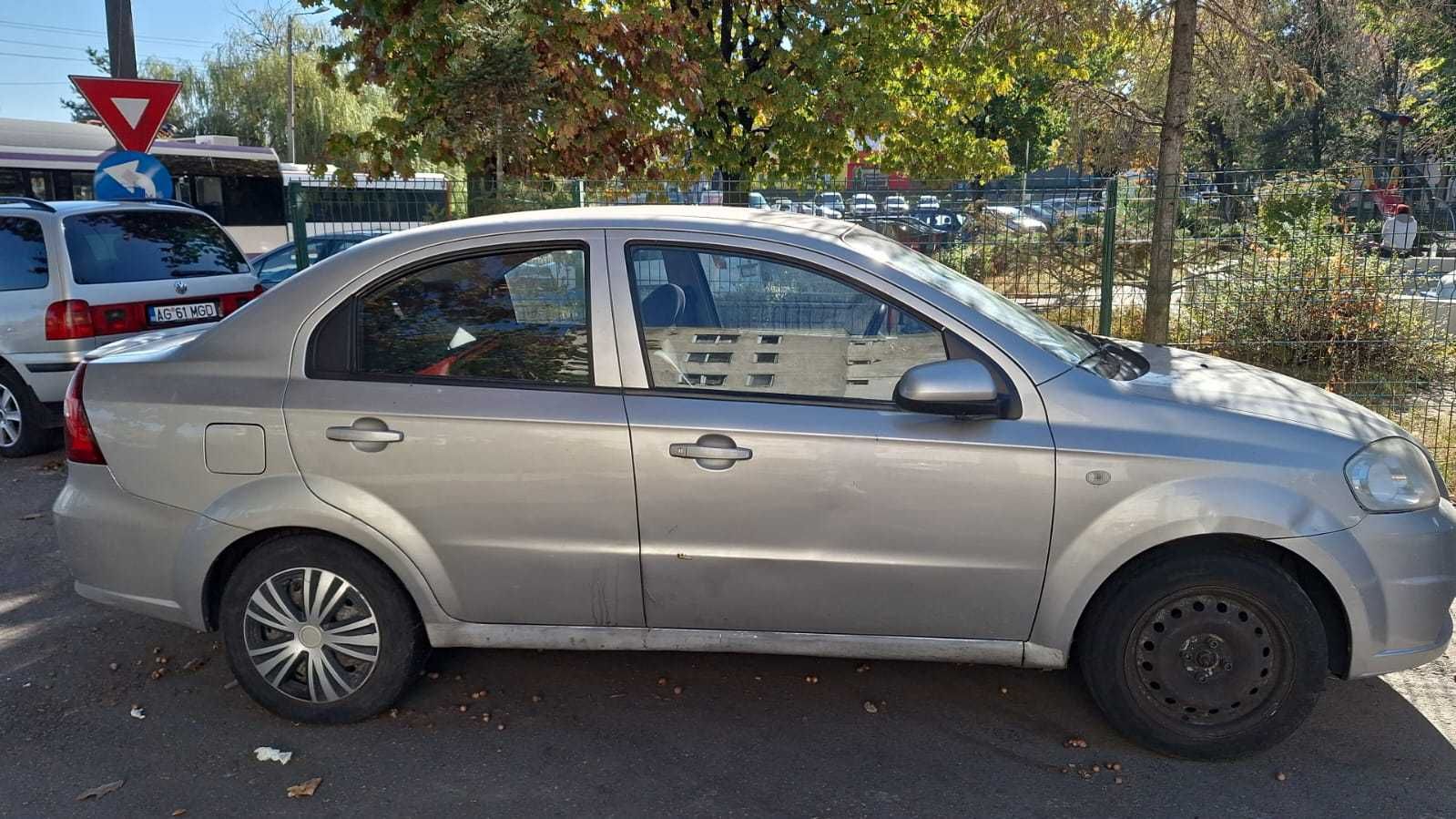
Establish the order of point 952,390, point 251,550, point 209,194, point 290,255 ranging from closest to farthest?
1. point 952,390
2. point 251,550
3. point 290,255
4. point 209,194

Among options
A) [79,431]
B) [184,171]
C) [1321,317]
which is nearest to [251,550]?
[79,431]

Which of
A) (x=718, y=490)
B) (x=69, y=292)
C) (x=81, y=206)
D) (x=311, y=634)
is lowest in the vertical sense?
A: (x=311, y=634)

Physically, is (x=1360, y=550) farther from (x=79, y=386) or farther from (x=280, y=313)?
(x=79, y=386)

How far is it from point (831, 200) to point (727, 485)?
5442 millimetres

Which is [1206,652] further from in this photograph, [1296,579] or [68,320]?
[68,320]

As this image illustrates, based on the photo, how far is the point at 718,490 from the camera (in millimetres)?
3410

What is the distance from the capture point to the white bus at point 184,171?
19922mm

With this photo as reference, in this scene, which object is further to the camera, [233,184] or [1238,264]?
[233,184]

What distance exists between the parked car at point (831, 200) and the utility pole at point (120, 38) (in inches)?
250

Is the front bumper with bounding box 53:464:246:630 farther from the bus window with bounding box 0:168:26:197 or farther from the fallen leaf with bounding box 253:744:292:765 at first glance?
the bus window with bounding box 0:168:26:197

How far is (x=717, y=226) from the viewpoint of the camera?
3.61 metres

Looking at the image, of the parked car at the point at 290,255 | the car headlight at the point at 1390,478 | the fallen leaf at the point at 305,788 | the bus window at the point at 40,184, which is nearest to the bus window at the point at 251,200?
the bus window at the point at 40,184

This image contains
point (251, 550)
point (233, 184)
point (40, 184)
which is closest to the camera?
point (251, 550)

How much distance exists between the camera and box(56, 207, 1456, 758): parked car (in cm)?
331
